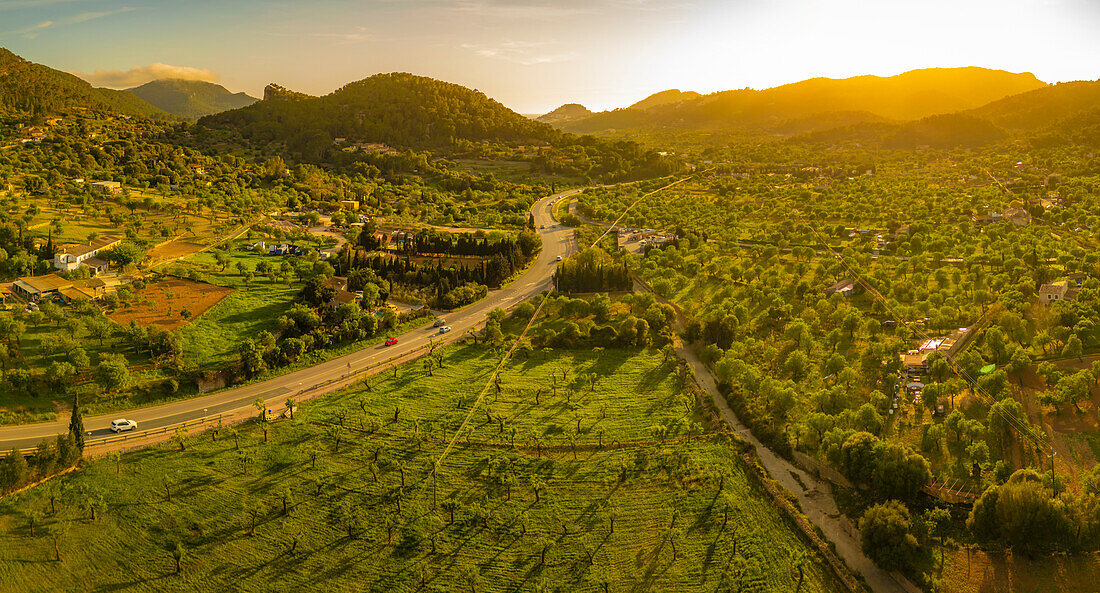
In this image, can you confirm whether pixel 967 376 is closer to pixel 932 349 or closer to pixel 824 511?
pixel 932 349

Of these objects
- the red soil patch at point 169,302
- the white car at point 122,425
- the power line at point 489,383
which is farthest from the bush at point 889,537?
the red soil patch at point 169,302

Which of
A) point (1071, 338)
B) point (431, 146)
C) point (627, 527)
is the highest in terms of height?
point (431, 146)

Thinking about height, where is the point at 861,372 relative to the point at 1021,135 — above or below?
below

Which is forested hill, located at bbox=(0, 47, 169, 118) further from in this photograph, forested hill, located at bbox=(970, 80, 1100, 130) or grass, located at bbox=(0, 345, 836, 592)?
forested hill, located at bbox=(970, 80, 1100, 130)

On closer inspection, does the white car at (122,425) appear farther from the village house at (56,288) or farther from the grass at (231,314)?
the village house at (56,288)

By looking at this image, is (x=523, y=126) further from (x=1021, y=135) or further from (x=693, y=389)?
(x=693, y=389)

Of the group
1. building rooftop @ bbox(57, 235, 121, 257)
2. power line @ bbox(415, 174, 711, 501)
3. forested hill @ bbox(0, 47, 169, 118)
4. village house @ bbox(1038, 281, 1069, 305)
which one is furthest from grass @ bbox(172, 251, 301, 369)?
forested hill @ bbox(0, 47, 169, 118)

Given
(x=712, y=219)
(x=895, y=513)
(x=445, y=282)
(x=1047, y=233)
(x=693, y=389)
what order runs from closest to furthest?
(x=895, y=513), (x=693, y=389), (x=445, y=282), (x=1047, y=233), (x=712, y=219)

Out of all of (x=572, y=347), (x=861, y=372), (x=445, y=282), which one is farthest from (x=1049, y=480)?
(x=445, y=282)
